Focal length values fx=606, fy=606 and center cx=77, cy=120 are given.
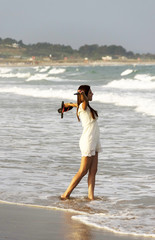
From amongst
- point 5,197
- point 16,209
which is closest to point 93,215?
point 16,209

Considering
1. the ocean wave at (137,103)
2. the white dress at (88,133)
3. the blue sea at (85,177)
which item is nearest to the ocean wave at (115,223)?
the blue sea at (85,177)

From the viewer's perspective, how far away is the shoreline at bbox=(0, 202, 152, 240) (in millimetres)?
5198

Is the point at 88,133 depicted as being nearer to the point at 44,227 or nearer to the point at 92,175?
the point at 92,175

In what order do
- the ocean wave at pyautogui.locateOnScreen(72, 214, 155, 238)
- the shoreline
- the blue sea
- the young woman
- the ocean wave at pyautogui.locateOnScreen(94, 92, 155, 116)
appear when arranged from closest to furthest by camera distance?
the shoreline
the ocean wave at pyautogui.locateOnScreen(72, 214, 155, 238)
the blue sea
the young woman
the ocean wave at pyautogui.locateOnScreen(94, 92, 155, 116)

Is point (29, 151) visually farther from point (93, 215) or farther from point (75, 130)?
point (93, 215)

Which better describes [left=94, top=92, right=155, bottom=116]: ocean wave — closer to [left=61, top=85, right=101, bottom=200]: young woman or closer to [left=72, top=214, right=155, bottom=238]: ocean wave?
[left=61, top=85, right=101, bottom=200]: young woman

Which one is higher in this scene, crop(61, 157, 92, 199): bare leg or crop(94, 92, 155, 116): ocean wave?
crop(61, 157, 92, 199): bare leg

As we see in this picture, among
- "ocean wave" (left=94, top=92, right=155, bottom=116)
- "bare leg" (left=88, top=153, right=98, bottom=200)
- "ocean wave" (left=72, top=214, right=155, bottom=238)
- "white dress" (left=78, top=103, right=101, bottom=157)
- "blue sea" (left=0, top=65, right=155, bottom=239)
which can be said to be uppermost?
"white dress" (left=78, top=103, right=101, bottom=157)

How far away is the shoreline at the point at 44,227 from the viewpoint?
17.1 feet

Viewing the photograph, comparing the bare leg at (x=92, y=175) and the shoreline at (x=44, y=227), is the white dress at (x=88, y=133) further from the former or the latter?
the shoreline at (x=44, y=227)

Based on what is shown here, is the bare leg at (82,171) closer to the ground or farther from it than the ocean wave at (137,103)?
farther from it

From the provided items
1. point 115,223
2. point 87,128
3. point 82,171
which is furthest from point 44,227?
point 87,128

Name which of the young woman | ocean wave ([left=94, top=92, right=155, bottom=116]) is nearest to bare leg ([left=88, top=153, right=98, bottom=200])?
the young woman

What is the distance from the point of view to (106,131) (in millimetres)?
13766
